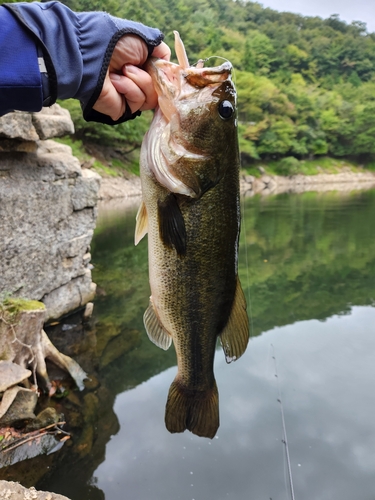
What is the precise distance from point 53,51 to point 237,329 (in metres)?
1.58

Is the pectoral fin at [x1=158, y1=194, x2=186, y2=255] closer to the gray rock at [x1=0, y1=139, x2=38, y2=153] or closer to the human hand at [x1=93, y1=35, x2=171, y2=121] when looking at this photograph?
the human hand at [x1=93, y1=35, x2=171, y2=121]

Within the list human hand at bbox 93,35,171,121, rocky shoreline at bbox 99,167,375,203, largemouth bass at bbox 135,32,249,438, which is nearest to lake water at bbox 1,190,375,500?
largemouth bass at bbox 135,32,249,438

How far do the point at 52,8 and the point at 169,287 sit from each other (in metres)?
1.35

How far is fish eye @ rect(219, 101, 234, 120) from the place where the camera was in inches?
69.1

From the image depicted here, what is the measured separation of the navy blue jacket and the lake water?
11.2 ft

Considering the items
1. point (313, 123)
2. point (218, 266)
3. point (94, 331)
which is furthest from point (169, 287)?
point (313, 123)

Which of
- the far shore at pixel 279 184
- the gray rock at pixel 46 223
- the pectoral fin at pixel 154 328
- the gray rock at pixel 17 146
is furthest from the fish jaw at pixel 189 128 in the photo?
the far shore at pixel 279 184

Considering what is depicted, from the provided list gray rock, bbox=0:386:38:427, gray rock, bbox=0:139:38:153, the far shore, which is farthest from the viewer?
the far shore

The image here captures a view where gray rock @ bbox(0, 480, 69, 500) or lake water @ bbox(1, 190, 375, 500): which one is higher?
gray rock @ bbox(0, 480, 69, 500)

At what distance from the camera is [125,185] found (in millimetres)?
29188

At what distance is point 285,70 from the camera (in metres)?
76.2

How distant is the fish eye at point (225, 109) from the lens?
1.76 m

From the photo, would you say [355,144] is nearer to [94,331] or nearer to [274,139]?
[274,139]

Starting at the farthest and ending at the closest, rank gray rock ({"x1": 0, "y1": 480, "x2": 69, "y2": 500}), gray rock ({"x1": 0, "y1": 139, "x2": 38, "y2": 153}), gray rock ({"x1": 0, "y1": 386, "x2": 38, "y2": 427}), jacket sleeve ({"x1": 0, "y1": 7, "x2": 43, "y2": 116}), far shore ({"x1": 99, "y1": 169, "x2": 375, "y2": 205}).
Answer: far shore ({"x1": 99, "y1": 169, "x2": 375, "y2": 205}), gray rock ({"x1": 0, "y1": 139, "x2": 38, "y2": 153}), gray rock ({"x1": 0, "y1": 386, "x2": 38, "y2": 427}), gray rock ({"x1": 0, "y1": 480, "x2": 69, "y2": 500}), jacket sleeve ({"x1": 0, "y1": 7, "x2": 43, "y2": 116})
